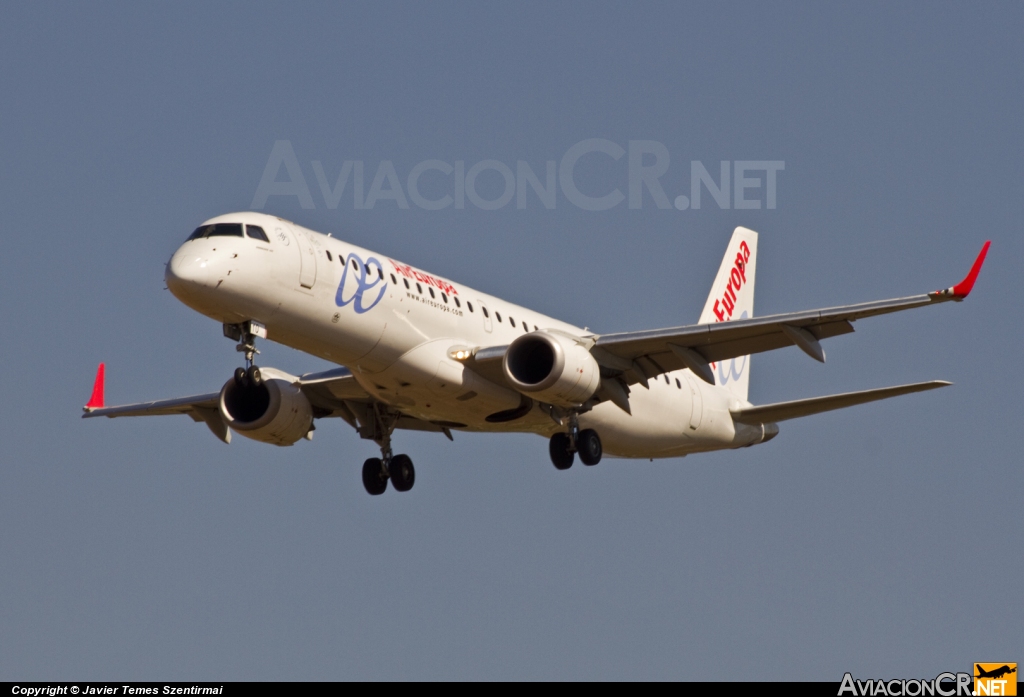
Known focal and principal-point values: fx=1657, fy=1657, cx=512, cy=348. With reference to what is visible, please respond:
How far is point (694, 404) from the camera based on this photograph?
45500mm

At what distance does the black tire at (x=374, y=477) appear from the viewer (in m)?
43.3

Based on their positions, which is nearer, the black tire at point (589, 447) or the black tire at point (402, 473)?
the black tire at point (589, 447)

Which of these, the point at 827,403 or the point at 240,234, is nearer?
the point at 240,234

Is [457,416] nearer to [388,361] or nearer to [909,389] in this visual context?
[388,361]

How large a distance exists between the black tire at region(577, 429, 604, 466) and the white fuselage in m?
1.03

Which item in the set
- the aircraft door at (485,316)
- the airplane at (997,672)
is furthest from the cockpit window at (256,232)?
the airplane at (997,672)

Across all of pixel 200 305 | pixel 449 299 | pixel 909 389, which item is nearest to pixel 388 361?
pixel 449 299

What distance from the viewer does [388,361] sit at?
124 feet

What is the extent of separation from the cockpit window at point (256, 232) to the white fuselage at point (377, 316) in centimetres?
12

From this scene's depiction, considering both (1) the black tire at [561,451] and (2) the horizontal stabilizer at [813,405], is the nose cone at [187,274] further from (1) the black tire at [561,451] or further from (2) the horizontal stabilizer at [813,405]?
(2) the horizontal stabilizer at [813,405]

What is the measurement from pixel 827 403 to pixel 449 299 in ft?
34.0

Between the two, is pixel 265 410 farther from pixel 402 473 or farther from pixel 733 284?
pixel 733 284

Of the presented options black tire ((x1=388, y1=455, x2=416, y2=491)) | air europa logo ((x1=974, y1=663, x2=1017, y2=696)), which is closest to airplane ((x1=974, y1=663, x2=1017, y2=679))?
air europa logo ((x1=974, y1=663, x2=1017, y2=696))

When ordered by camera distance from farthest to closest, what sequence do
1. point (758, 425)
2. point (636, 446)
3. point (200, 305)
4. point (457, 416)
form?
1. point (758, 425)
2. point (636, 446)
3. point (457, 416)
4. point (200, 305)
